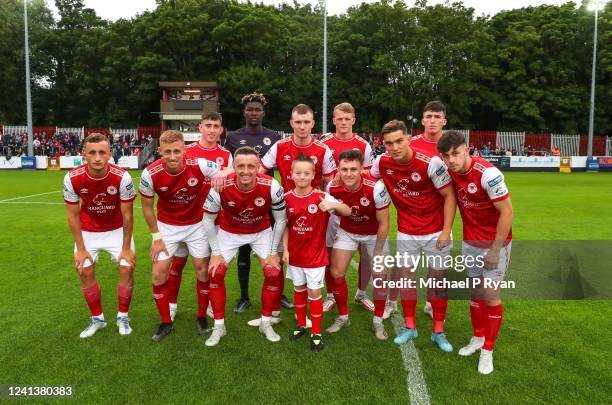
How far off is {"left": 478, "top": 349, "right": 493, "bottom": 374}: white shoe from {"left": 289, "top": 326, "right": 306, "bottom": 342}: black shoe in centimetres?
157

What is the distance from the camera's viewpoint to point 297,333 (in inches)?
169

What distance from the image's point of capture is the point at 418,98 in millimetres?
38375

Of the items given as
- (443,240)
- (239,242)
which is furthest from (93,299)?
(443,240)

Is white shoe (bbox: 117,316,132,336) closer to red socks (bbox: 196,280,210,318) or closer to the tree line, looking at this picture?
red socks (bbox: 196,280,210,318)

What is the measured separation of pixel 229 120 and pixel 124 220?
36.7 metres

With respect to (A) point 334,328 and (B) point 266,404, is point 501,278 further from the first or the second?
(B) point 266,404

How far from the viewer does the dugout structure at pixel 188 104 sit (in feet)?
108

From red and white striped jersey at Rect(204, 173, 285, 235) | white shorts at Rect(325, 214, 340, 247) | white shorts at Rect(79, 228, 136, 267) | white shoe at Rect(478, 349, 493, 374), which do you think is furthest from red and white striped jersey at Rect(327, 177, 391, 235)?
white shorts at Rect(79, 228, 136, 267)

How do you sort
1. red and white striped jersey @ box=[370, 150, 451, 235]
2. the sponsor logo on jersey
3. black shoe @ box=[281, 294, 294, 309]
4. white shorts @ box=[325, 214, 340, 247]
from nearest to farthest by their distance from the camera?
1. the sponsor logo on jersey
2. red and white striped jersey @ box=[370, 150, 451, 235]
3. white shorts @ box=[325, 214, 340, 247]
4. black shoe @ box=[281, 294, 294, 309]

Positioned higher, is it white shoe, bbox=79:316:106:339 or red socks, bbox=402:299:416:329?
red socks, bbox=402:299:416:329

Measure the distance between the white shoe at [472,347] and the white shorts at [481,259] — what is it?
0.58 metres

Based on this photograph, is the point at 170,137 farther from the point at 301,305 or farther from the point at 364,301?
the point at 364,301

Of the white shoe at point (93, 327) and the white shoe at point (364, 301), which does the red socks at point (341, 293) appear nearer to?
the white shoe at point (364, 301)

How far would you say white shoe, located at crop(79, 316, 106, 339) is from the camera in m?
4.26
